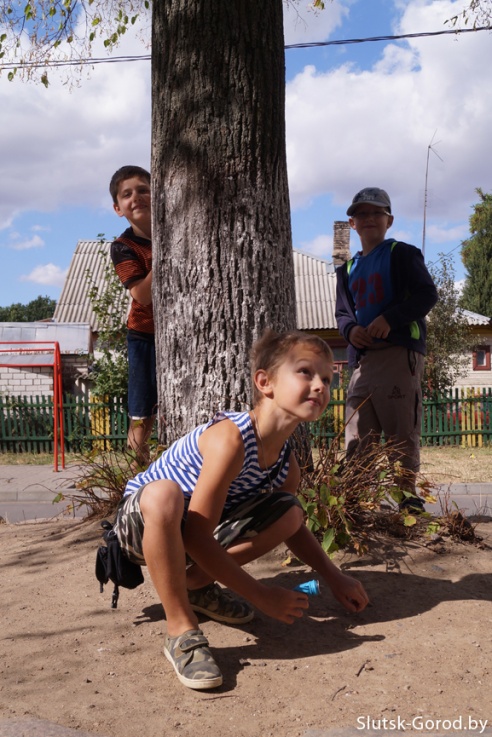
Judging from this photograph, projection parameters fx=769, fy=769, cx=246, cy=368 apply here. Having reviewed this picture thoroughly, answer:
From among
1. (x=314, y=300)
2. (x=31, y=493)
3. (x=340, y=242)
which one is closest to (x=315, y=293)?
(x=314, y=300)

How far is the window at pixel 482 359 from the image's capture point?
3138 centimetres

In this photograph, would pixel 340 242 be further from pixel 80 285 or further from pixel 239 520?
pixel 239 520

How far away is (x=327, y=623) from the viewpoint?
3.04 meters

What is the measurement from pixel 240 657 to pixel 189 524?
549 millimetres

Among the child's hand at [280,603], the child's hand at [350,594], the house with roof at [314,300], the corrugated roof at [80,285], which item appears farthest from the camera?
the corrugated roof at [80,285]

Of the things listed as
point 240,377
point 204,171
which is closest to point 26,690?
point 240,377

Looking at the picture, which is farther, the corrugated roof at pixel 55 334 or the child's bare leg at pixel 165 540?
the corrugated roof at pixel 55 334

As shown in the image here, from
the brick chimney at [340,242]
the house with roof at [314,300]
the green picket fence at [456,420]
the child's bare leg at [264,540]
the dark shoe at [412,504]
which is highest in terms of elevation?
the brick chimney at [340,242]

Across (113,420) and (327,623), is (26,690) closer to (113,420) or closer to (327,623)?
(327,623)

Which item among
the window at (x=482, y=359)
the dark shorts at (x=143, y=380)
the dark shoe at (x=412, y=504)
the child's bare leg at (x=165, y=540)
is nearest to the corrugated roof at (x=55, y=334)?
the dark shorts at (x=143, y=380)

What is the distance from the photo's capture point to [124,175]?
464 centimetres

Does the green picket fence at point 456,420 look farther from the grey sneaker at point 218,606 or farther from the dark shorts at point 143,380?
the grey sneaker at point 218,606

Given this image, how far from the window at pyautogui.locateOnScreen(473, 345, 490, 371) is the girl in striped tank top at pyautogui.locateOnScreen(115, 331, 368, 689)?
2976cm

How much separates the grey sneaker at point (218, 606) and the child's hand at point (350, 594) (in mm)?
361
